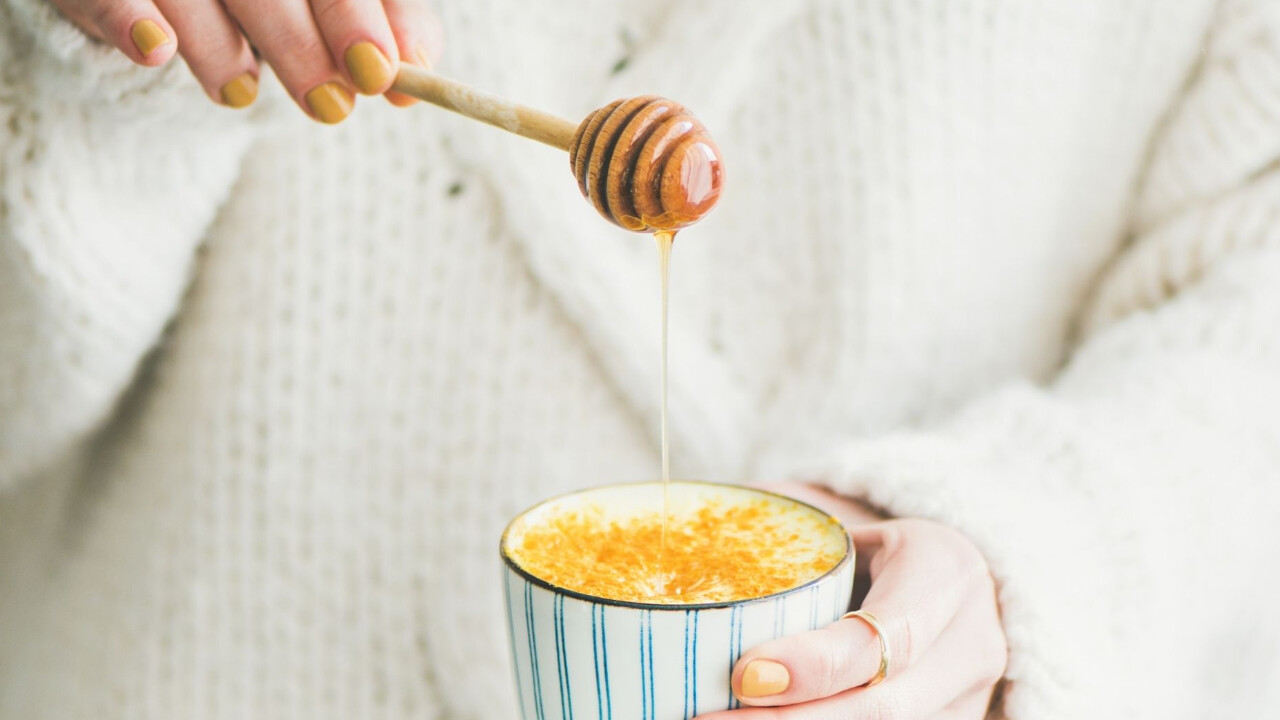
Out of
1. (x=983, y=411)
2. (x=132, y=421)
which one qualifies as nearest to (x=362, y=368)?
(x=132, y=421)

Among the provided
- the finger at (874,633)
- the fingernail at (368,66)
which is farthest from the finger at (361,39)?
the finger at (874,633)

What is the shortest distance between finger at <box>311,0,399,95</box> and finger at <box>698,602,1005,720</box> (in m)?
0.34

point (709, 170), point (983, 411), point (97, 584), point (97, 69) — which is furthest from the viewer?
point (97, 584)

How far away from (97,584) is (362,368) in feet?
1.08

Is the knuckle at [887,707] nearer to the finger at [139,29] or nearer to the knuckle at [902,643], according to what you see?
the knuckle at [902,643]

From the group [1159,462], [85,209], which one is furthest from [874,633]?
[85,209]

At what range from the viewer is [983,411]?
2.27 feet

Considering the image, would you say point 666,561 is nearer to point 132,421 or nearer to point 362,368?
point 362,368

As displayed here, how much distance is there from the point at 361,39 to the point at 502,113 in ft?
0.27

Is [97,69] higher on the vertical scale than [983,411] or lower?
higher

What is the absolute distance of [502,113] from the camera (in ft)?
1.43

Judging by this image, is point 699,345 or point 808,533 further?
point 699,345

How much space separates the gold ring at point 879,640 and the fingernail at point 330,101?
0.35 metres

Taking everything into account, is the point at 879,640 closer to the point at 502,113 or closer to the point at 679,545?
the point at 679,545
